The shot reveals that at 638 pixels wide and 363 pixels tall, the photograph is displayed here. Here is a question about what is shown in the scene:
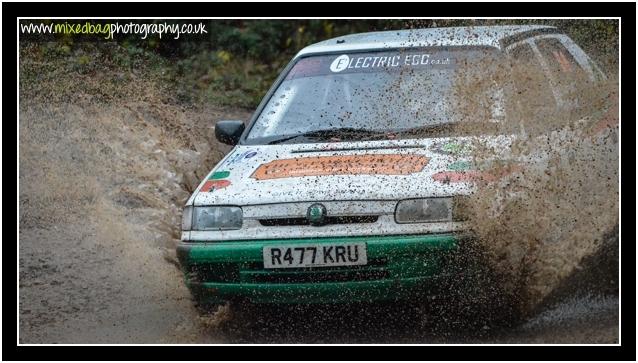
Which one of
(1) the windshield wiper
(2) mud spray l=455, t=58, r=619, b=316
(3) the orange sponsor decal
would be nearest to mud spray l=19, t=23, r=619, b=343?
(2) mud spray l=455, t=58, r=619, b=316

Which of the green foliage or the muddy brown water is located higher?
the green foliage

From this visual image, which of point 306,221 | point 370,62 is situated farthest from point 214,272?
point 370,62

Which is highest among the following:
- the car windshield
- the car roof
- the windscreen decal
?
the car roof

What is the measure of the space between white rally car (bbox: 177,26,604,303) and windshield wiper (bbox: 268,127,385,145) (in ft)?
0.03

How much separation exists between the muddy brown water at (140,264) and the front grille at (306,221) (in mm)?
459

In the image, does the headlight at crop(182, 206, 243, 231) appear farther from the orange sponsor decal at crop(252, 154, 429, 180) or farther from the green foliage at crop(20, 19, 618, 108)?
the green foliage at crop(20, 19, 618, 108)

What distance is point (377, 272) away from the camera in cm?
541

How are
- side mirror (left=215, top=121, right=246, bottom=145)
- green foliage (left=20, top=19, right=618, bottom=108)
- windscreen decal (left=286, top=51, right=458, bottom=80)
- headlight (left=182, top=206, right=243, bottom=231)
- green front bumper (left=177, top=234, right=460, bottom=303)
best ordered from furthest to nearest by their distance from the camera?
green foliage (left=20, top=19, right=618, bottom=108) < side mirror (left=215, top=121, right=246, bottom=145) < windscreen decal (left=286, top=51, right=458, bottom=80) < headlight (left=182, top=206, right=243, bottom=231) < green front bumper (left=177, top=234, right=460, bottom=303)

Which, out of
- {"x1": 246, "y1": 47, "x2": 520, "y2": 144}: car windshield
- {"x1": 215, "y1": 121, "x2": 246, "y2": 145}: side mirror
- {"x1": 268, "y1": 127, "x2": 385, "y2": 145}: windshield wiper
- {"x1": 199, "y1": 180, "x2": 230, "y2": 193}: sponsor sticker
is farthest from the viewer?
{"x1": 215, "y1": 121, "x2": 246, "y2": 145}: side mirror

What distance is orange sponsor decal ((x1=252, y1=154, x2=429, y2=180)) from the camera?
229 inches

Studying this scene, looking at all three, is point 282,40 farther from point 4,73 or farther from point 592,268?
point 592,268

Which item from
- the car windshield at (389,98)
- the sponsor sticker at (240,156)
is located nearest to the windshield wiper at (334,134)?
the car windshield at (389,98)

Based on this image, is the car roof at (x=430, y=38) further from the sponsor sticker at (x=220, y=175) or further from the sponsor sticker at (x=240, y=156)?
the sponsor sticker at (x=220, y=175)

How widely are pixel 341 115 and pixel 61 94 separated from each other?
4576 mm
